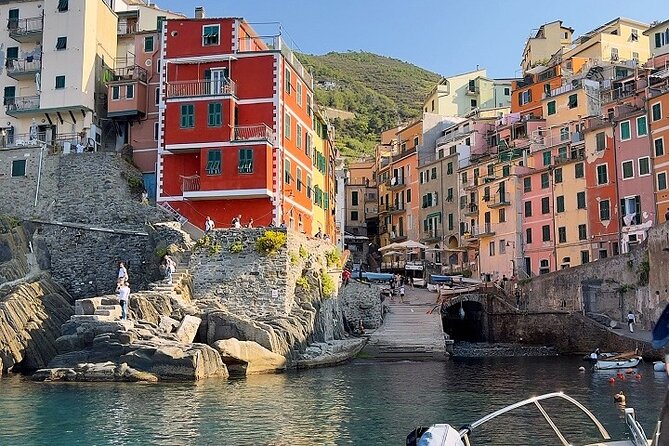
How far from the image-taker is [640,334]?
45.8m

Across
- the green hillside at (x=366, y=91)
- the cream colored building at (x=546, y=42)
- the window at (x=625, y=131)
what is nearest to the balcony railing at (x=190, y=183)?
the window at (x=625, y=131)

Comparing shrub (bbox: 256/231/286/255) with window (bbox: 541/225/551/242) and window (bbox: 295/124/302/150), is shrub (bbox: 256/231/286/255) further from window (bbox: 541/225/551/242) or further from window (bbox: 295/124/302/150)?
window (bbox: 541/225/551/242)

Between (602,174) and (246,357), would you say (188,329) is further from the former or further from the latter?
(602,174)

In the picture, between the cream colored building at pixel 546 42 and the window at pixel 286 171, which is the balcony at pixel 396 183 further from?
the window at pixel 286 171

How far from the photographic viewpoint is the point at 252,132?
45938mm

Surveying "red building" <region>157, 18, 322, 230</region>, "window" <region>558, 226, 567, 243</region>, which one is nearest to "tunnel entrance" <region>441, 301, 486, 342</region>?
"window" <region>558, 226, 567, 243</region>

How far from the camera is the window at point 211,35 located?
1881 inches

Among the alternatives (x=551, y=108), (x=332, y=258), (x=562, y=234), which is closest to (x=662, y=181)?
(x=562, y=234)

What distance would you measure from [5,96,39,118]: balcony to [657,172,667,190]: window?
44.8m

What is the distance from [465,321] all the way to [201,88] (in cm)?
3007

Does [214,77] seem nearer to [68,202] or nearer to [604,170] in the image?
[68,202]

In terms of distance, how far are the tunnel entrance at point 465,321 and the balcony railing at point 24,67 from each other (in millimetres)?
35828

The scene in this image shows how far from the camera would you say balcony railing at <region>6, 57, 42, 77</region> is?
54844 mm

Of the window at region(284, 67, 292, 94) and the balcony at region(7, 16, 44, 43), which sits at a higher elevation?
the balcony at region(7, 16, 44, 43)
